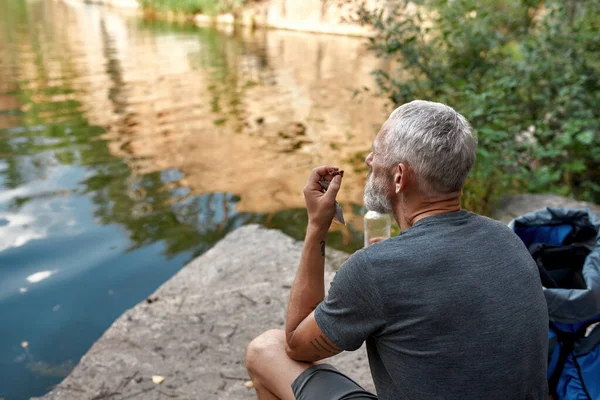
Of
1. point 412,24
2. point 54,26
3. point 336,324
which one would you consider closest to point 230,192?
point 412,24

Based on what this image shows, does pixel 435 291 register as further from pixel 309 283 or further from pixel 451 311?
pixel 309 283

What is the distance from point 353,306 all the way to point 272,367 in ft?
2.16

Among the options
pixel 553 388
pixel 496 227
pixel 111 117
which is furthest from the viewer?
pixel 111 117

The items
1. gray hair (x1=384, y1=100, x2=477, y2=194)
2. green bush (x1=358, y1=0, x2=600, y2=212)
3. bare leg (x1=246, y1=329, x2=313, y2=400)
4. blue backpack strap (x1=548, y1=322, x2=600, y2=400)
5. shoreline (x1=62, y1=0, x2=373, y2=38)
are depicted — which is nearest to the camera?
gray hair (x1=384, y1=100, x2=477, y2=194)

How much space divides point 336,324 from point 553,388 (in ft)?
3.86

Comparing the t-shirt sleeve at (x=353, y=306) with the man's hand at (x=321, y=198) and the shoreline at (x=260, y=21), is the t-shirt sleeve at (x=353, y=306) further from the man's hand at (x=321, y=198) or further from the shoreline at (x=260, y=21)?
the shoreline at (x=260, y=21)

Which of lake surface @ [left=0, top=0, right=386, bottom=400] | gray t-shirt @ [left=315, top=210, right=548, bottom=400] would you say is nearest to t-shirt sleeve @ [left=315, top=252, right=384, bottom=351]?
gray t-shirt @ [left=315, top=210, right=548, bottom=400]

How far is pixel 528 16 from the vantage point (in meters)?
5.84

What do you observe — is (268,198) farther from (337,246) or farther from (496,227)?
(496,227)

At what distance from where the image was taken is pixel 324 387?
192cm

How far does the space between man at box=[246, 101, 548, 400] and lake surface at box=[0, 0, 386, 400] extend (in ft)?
8.26

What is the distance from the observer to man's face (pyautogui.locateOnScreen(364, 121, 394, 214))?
169cm

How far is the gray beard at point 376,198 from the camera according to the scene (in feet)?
5.69

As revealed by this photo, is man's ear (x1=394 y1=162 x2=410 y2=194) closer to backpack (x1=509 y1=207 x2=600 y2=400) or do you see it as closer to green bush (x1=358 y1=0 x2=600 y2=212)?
backpack (x1=509 y1=207 x2=600 y2=400)
